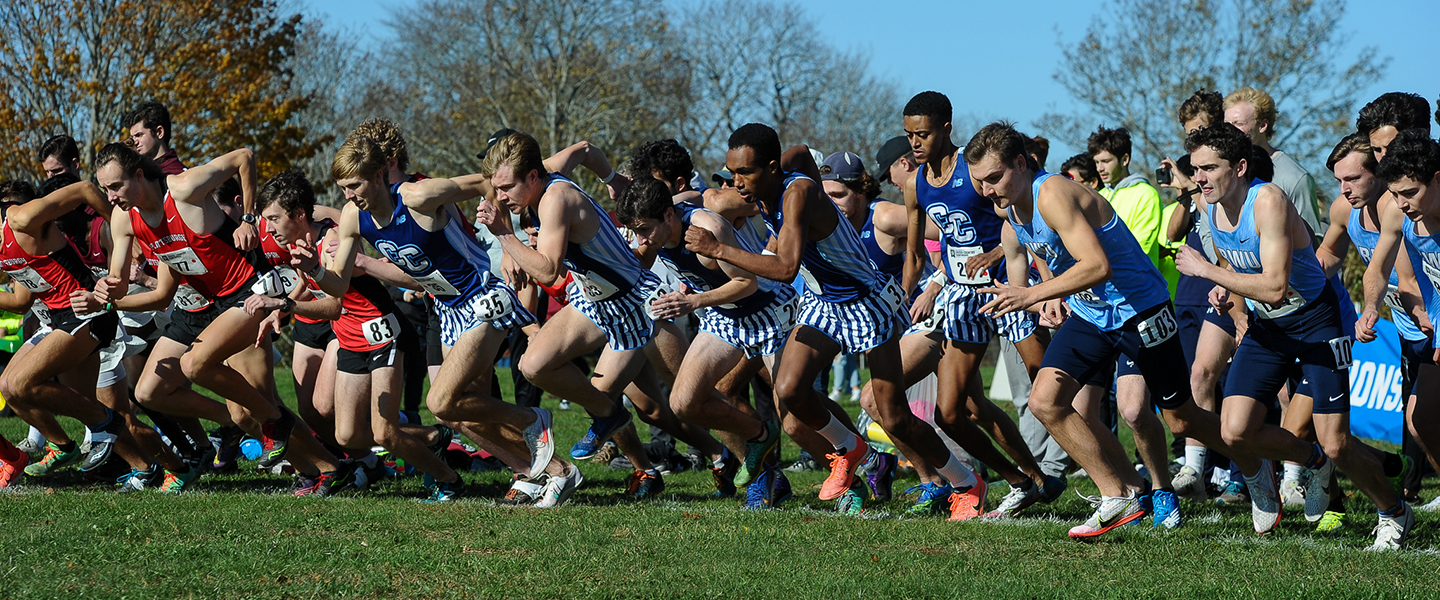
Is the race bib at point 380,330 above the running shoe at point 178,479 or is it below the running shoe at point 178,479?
above

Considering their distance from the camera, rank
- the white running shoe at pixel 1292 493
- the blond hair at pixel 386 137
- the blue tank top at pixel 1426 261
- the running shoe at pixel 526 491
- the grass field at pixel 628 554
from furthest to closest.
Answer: the white running shoe at pixel 1292 493 < the blond hair at pixel 386 137 < the running shoe at pixel 526 491 < the blue tank top at pixel 1426 261 < the grass field at pixel 628 554

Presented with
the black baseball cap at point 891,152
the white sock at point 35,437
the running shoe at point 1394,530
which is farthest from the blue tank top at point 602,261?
the white sock at point 35,437

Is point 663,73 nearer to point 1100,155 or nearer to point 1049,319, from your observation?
point 1100,155

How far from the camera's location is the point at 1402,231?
5.87 meters

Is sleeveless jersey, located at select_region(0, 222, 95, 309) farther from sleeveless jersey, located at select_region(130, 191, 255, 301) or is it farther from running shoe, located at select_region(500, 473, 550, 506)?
running shoe, located at select_region(500, 473, 550, 506)

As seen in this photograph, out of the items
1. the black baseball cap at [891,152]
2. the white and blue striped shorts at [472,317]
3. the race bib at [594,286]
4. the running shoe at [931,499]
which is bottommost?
the running shoe at [931,499]

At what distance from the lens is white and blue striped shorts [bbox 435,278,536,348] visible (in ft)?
22.0

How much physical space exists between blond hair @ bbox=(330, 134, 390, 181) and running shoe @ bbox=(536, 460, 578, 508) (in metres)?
1.87

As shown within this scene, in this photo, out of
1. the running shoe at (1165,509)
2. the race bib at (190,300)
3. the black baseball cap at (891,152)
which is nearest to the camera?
the running shoe at (1165,509)

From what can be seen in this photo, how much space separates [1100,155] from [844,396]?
7.62 m

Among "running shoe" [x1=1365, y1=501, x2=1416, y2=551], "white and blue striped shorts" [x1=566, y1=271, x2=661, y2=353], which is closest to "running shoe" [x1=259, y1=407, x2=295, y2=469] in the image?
"white and blue striped shorts" [x1=566, y1=271, x2=661, y2=353]

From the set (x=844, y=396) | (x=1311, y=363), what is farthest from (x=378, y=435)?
(x=844, y=396)

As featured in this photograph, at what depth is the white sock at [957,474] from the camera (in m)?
6.52

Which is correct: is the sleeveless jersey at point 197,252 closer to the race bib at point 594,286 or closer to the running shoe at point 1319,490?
the race bib at point 594,286
